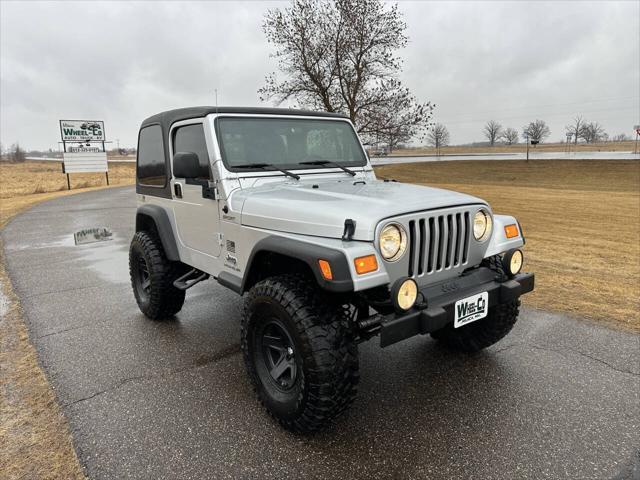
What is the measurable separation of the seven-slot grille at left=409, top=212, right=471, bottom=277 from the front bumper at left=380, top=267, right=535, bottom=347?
0.13 m

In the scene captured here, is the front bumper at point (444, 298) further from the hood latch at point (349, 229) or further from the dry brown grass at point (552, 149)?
the dry brown grass at point (552, 149)

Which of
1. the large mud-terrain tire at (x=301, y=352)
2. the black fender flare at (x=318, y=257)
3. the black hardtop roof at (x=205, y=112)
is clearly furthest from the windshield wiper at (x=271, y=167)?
the large mud-terrain tire at (x=301, y=352)

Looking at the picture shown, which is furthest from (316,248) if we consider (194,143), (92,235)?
(92,235)

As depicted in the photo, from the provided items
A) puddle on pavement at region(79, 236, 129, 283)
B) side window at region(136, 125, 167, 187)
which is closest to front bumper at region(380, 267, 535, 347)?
side window at region(136, 125, 167, 187)

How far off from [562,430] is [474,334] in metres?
1.04

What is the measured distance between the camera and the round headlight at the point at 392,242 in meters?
2.50

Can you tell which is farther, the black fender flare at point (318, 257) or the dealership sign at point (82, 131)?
the dealership sign at point (82, 131)

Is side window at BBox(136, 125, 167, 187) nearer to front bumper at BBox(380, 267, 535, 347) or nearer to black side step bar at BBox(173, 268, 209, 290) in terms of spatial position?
black side step bar at BBox(173, 268, 209, 290)

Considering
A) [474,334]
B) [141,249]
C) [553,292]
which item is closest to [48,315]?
[141,249]

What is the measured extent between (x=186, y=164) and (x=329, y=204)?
116cm

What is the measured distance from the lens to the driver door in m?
3.47

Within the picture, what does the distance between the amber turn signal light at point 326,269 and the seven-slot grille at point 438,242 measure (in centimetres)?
57

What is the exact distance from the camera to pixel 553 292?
5.20m

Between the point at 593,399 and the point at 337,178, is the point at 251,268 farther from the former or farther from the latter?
the point at 593,399
